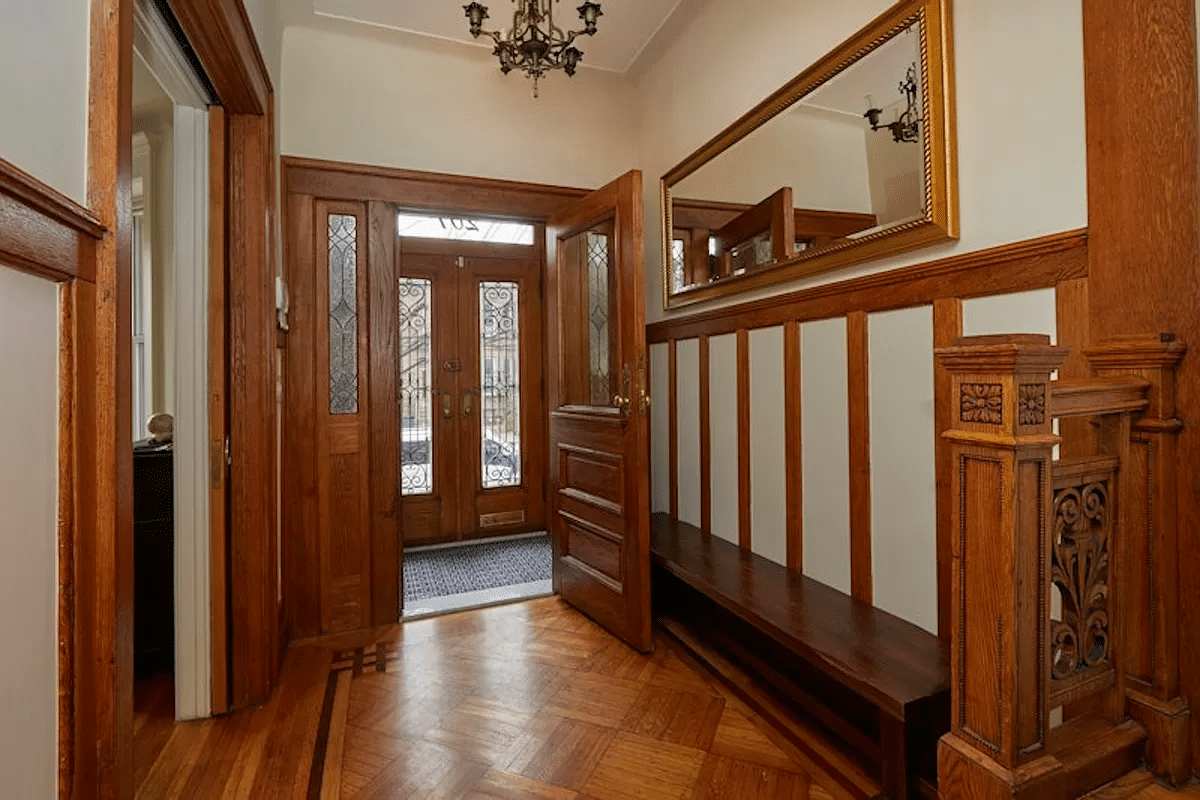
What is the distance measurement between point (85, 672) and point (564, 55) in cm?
241

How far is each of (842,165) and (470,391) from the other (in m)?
3.08

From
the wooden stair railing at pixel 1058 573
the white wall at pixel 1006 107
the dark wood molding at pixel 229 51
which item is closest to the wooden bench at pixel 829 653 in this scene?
the wooden stair railing at pixel 1058 573

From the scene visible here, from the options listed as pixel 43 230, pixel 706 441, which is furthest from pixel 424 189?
pixel 43 230

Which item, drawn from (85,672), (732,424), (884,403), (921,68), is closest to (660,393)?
(732,424)

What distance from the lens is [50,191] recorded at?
80cm

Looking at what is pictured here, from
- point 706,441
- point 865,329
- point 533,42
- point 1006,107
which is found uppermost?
point 533,42

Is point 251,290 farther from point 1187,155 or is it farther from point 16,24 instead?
point 1187,155

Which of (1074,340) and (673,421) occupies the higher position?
(1074,340)

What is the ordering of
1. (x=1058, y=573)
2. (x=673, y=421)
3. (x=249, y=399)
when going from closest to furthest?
(x=1058, y=573)
(x=249, y=399)
(x=673, y=421)

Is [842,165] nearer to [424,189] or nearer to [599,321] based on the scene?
[599,321]

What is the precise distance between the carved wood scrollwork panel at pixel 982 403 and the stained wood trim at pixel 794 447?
109cm

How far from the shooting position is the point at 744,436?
247cm

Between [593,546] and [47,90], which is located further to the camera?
[593,546]

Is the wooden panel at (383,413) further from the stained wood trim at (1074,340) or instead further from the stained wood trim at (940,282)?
the stained wood trim at (1074,340)
